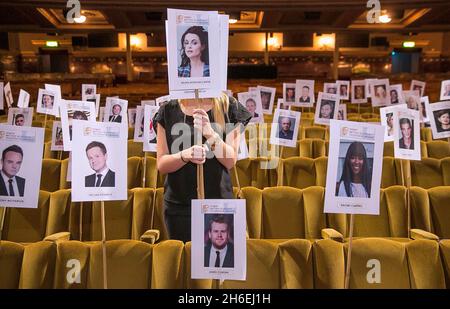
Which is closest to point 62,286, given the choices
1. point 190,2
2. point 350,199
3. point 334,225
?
point 350,199

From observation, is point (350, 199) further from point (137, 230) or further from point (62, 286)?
point (137, 230)

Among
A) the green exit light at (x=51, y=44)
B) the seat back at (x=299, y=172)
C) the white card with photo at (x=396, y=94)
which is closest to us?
the seat back at (x=299, y=172)

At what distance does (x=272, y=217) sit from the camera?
142 inches

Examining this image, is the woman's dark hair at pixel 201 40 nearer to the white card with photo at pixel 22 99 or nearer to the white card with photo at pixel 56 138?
the white card with photo at pixel 56 138

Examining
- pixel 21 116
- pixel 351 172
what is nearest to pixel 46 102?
pixel 21 116

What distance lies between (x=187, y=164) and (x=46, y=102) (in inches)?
143

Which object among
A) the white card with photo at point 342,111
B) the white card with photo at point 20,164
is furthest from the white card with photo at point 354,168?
the white card with photo at point 342,111

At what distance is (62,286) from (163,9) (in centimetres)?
1038

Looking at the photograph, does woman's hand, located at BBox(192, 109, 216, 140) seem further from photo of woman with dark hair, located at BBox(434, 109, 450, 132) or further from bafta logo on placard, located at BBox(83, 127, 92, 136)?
photo of woman with dark hair, located at BBox(434, 109, 450, 132)

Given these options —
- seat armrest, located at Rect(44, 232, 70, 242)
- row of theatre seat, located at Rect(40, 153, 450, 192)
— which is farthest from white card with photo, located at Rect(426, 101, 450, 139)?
seat armrest, located at Rect(44, 232, 70, 242)

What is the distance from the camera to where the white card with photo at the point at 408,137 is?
3.16 metres

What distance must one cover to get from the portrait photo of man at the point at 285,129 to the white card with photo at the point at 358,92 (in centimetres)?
416

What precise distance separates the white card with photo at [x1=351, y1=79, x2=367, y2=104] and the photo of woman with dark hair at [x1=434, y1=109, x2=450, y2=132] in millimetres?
4281

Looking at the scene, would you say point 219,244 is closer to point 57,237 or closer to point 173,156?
point 173,156
